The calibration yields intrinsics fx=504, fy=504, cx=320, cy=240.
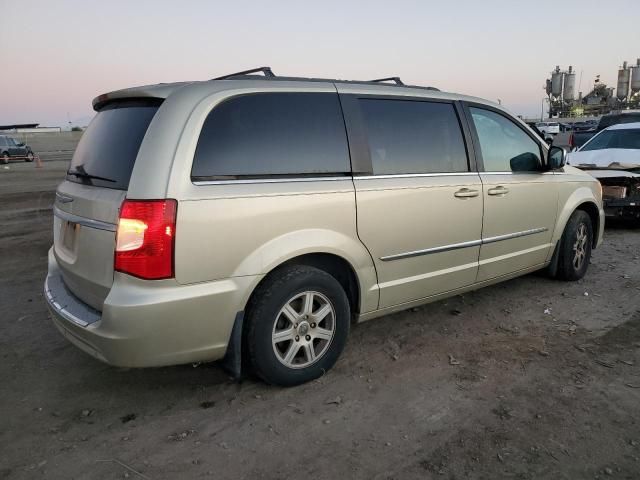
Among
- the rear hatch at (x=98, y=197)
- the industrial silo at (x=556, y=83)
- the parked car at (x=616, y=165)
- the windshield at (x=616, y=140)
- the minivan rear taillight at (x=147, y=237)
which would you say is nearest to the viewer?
the minivan rear taillight at (x=147, y=237)

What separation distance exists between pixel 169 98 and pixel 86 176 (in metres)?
0.76

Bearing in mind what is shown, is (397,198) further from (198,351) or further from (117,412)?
(117,412)

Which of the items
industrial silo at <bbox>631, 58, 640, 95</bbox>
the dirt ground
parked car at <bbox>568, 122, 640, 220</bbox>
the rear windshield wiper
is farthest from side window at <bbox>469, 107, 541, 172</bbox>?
industrial silo at <bbox>631, 58, 640, 95</bbox>

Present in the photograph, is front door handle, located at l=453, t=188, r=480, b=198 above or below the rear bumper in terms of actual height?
above

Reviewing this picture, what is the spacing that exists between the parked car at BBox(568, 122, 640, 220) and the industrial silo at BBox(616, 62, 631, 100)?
92.3 meters

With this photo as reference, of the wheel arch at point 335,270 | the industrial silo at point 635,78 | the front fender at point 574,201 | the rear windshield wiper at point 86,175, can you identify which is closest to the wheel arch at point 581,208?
the front fender at point 574,201

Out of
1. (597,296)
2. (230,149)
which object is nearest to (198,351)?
(230,149)

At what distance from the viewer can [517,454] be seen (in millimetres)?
2484

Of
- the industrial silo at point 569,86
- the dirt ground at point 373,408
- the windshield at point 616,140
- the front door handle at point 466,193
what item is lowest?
the dirt ground at point 373,408

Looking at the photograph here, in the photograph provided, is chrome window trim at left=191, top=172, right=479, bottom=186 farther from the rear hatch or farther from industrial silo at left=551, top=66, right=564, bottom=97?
industrial silo at left=551, top=66, right=564, bottom=97

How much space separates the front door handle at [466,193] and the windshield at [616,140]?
6.46m

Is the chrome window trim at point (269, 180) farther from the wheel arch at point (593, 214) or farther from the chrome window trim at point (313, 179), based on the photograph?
the wheel arch at point (593, 214)

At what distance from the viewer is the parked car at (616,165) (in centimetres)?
761

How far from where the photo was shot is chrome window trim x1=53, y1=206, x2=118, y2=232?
2637 millimetres
